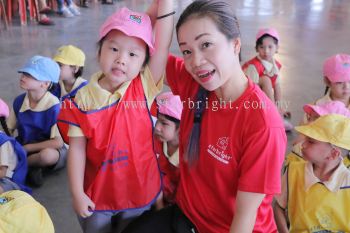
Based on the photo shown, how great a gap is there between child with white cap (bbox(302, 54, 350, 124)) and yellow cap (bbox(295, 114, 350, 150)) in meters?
0.85

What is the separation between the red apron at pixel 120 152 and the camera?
1280 millimetres

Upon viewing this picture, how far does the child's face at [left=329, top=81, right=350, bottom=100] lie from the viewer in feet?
7.73

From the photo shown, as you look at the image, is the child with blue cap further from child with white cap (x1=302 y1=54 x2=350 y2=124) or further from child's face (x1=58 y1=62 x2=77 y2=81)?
child with white cap (x1=302 y1=54 x2=350 y2=124)

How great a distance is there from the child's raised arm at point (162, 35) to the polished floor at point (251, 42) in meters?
1.00

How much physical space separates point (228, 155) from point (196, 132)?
14 cm

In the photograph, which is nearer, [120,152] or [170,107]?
[120,152]

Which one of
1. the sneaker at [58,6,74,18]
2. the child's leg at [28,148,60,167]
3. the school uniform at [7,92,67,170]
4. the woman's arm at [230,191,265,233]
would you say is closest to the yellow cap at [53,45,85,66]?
the school uniform at [7,92,67,170]

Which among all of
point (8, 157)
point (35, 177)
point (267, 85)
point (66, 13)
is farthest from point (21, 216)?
point (66, 13)

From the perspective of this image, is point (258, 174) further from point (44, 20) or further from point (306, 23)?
point (306, 23)

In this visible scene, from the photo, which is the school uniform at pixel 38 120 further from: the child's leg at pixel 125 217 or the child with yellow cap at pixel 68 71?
the child's leg at pixel 125 217

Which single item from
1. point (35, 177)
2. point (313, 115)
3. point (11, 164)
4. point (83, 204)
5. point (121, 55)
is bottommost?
point (35, 177)

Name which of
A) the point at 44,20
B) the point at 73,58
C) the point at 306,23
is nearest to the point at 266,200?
the point at 73,58

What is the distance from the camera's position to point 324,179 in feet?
4.97

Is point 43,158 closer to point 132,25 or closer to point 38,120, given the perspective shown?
point 38,120
